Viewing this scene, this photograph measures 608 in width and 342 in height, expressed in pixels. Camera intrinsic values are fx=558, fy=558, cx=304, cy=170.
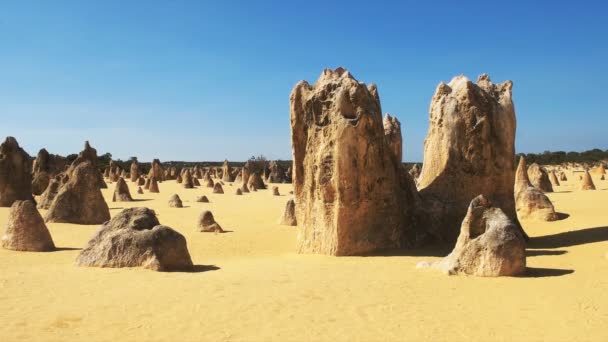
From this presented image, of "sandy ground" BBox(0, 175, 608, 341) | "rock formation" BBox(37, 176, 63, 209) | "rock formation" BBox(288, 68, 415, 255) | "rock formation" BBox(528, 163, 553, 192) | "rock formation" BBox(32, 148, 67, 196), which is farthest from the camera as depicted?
"rock formation" BBox(32, 148, 67, 196)

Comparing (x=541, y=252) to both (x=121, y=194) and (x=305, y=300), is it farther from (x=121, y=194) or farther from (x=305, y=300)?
(x=121, y=194)

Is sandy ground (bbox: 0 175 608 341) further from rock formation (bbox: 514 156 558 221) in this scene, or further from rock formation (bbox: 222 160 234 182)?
rock formation (bbox: 222 160 234 182)

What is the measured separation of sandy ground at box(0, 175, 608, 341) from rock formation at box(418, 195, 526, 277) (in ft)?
0.78

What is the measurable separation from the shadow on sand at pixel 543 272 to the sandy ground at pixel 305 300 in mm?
15

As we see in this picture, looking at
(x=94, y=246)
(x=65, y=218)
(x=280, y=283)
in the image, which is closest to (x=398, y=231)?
(x=280, y=283)

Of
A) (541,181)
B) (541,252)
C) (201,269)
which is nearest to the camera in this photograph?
(201,269)

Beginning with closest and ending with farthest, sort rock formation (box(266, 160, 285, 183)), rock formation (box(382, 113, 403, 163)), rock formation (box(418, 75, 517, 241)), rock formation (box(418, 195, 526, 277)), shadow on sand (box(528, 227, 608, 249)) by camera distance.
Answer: rock formation (box(418, 195, 526, 277))
shadow on sand (box(528, 227, 608, 249))
rock formation (box(418, 75, 517, 241))
rock formation (box(382, 113, 403, 163))
rock formation (box(266, 160, 285, 183))

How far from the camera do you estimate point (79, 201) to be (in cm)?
1598

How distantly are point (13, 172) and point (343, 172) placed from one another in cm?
1497

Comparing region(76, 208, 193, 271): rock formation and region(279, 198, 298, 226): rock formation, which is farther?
region(279, 198, 298, 226): rock formation

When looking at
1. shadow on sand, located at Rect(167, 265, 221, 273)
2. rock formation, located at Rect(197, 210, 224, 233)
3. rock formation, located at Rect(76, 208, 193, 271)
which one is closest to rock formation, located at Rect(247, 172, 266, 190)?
rock formation, located at Rect(197, 210, 224, 233)

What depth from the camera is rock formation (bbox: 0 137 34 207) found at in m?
20.2

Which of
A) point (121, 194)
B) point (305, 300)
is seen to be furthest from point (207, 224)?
point (121, 194)

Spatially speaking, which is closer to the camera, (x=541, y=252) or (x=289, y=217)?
(x=541, y=252)
